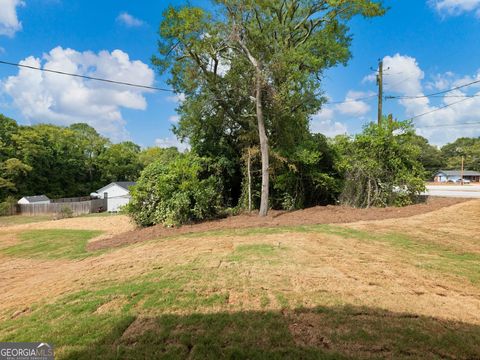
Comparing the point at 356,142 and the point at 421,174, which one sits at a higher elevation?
the point at 356,142

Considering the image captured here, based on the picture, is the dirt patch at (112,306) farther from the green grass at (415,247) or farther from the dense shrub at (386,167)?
the dense shrub at (386,167)

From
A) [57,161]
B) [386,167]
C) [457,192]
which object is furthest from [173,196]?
[57,161]

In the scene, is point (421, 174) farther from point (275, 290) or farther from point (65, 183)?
point (65, 183)

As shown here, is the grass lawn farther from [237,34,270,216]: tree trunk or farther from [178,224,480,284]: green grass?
[237,34,270,216]: tree trunk

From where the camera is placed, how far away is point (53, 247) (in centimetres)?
913

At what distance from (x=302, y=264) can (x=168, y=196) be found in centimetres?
653

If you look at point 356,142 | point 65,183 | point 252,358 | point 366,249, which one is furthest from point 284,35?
point 65,183

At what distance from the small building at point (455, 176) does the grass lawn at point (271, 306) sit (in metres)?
54.0

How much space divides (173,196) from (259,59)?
626 cm

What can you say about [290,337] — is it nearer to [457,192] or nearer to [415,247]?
[415,247]

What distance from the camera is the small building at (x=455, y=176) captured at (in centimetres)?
4747

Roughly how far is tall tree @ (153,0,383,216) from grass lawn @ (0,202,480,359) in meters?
5.45

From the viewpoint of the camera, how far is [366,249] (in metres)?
5.47

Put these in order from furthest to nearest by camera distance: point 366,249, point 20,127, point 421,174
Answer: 1. point 20,127
2. point 421,174
3. point 366,249
